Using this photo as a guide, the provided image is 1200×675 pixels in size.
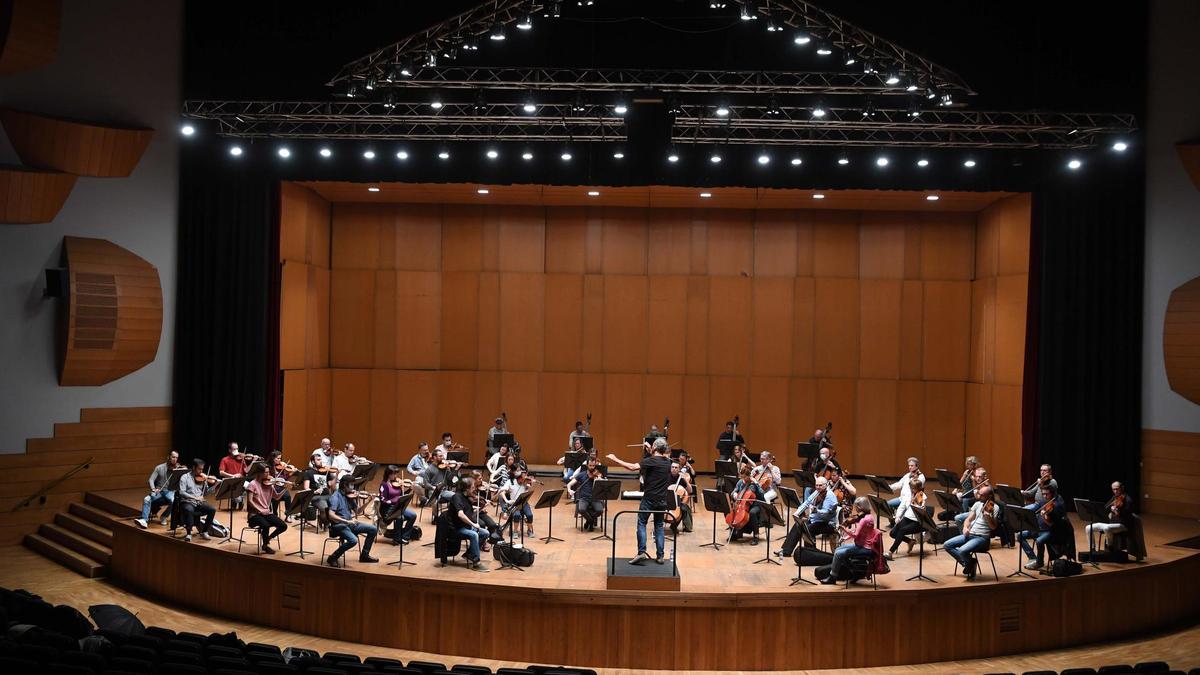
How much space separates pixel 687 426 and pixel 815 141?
7587mm

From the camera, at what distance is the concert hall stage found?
35.0 feet

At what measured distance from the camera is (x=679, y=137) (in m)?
16.9

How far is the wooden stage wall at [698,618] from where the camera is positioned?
1064 cm

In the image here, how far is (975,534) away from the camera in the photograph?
1145 cm

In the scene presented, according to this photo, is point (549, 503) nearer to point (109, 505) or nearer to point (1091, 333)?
point (109, 505)

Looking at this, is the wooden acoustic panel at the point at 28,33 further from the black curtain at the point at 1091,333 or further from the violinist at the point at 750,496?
the black curtain at the point at 1091,333

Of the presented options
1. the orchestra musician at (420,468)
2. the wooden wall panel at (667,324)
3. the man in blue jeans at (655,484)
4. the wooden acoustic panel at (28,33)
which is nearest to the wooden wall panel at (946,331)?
the wooden wall panel at (667,324)

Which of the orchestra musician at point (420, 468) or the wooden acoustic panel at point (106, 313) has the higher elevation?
the wooden acoustic panel at point (106, 313)

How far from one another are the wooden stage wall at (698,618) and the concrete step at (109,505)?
12.8 ft

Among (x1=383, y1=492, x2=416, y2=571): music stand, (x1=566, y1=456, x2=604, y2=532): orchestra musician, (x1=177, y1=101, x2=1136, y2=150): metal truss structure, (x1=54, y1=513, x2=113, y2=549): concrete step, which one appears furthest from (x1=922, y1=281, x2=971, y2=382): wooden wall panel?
(x1=54, y1=513, x2=113, y2=549): concrete step

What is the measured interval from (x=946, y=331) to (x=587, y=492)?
1078 centimetres

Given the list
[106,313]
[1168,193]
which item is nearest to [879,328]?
[1168,193]

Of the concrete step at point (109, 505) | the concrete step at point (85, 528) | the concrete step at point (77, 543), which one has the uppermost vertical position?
the concrete step at point (109, 505)

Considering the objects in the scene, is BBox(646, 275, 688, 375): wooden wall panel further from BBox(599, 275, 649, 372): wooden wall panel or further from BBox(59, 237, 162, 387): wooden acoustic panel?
BBox(59, 237, 162, 387): wooden acoustic panel
